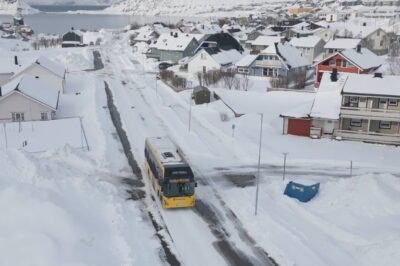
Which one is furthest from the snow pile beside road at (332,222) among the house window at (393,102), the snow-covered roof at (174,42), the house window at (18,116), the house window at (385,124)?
the snow-covered roof at (174,42)

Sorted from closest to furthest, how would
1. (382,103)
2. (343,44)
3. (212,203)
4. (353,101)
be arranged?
(212,203) < (382,103) < (353,101) < (343,44)

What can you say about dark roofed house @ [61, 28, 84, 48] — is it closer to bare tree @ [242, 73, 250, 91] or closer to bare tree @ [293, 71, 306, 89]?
bare tree @ [242, 73, 250, 91]

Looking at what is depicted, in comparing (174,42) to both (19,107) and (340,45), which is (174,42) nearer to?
(340,45)

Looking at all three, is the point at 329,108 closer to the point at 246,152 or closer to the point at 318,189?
the point at 246,152

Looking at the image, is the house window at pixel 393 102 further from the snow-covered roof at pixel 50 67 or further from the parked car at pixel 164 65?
the parked car at pixel 164 65

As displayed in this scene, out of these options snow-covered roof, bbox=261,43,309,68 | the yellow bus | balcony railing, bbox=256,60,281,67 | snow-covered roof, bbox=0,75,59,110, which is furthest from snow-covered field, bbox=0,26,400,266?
snow-covered roof, bbox=261,43,309,68

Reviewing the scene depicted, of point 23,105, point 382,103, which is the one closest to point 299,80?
point 382,103

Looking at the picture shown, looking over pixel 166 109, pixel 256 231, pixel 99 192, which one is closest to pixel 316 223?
pixel 256 231
